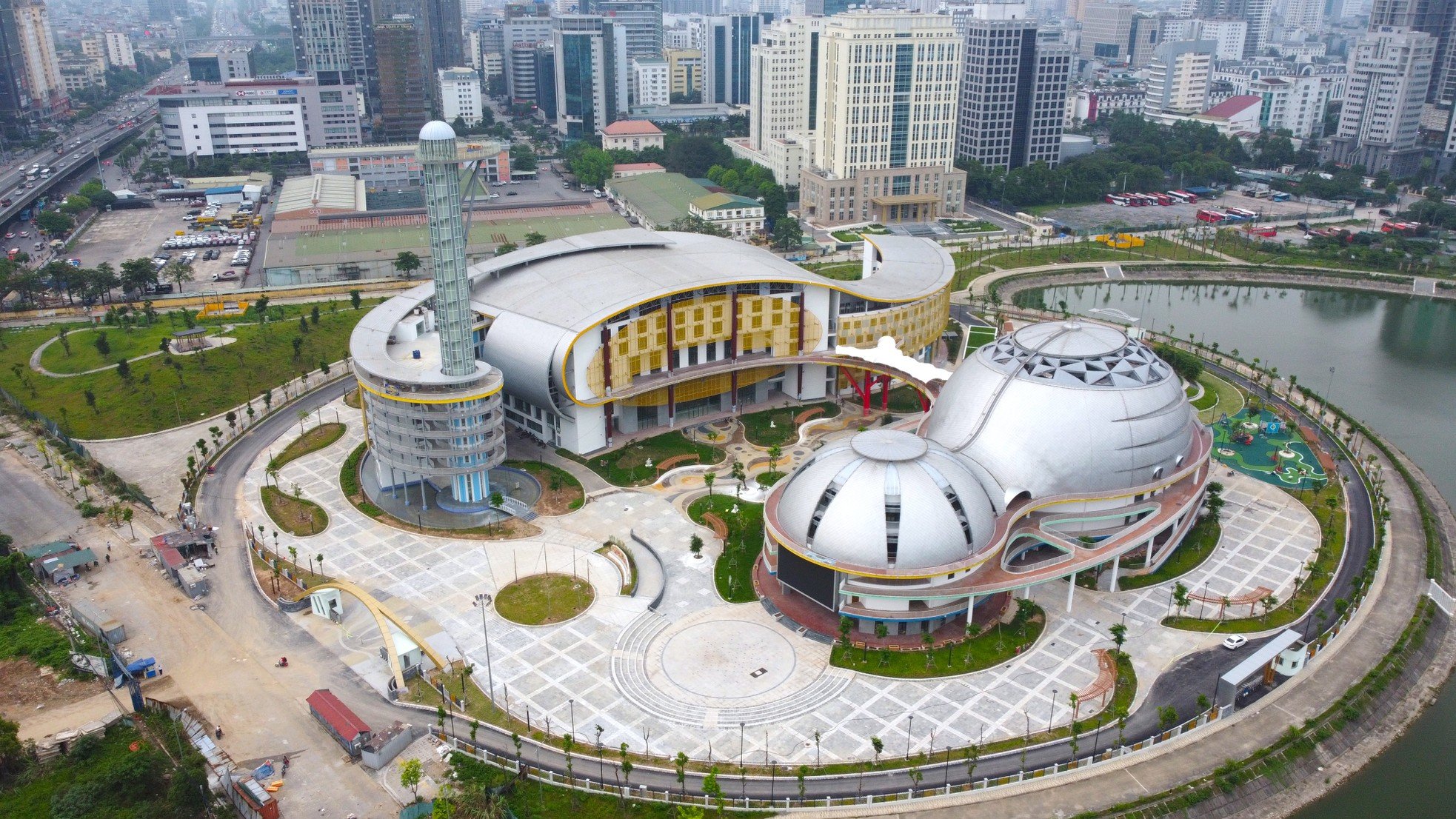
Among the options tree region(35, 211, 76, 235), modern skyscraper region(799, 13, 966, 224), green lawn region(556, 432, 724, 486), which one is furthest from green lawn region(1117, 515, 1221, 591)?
tree region(35, 211, 76, 235)

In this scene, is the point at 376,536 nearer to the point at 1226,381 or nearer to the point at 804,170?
the point at 1226,381

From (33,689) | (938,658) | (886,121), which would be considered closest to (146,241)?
(886,121)

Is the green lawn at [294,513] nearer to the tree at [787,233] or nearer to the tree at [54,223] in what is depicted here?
the tree at [787,233]

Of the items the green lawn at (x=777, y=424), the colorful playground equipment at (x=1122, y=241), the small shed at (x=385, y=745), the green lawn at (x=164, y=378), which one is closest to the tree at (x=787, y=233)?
the colorful playground equipment at (x=1122, y=241)

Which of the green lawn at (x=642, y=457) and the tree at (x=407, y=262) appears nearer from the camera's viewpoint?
the green lawn at (x=642, y=457)

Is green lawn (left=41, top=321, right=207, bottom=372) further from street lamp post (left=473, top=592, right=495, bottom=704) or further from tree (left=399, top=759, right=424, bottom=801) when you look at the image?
tree (left=399, top=759, right=424, bottom=801)

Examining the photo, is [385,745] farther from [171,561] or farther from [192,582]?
[171,561]

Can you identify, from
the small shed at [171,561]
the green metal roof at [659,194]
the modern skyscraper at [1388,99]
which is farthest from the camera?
the modern skyscraper at [1388,99]

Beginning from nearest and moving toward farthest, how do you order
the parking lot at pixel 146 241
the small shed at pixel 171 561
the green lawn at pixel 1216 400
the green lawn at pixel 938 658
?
the green lawn at pixel 938 658
the small shed at pixel 171 561
the green lawn at pixel 1216 400
the parking lot at pixel 146 241
